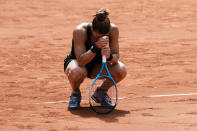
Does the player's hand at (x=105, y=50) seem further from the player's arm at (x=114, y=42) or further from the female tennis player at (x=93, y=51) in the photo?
the player's arm at (x=114, y=42)

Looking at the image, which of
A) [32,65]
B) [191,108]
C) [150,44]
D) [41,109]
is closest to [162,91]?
[191,108]

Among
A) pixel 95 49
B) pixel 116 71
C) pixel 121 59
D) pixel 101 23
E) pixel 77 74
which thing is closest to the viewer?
pixel 101 23

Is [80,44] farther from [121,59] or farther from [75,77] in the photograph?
[121,59]

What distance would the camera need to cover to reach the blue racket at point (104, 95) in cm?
702

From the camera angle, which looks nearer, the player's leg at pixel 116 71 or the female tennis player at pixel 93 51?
the female tennis player at pixel 93 51

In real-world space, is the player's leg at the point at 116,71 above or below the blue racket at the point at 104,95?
above

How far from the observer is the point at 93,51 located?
6.82 meters

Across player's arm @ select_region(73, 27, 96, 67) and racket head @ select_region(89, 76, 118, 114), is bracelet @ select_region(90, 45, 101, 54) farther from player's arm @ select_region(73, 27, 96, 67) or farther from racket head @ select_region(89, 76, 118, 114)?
racket head @ select_region(89, 76, 118, 114)

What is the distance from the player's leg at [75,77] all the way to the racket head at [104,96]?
0.20m

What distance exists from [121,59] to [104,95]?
3836 mm

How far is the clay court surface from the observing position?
6641 millimetres

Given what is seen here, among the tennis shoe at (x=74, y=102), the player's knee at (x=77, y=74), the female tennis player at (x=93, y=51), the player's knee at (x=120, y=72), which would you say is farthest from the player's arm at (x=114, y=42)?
the tennis shoe at (x=74, y=102)

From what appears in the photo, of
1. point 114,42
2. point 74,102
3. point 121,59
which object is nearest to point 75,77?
point 74,102

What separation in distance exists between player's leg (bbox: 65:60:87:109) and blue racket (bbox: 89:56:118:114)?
0.20m
